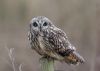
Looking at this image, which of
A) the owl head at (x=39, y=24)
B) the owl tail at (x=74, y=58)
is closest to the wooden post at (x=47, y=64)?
the owl tail at (x=74, y=58)

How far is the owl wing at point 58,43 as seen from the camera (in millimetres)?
6215

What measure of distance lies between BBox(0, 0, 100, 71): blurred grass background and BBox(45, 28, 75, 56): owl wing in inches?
113

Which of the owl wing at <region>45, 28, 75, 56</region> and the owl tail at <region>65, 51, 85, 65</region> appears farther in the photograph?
the owl wing at <region>45, 28, 75, 56</region>

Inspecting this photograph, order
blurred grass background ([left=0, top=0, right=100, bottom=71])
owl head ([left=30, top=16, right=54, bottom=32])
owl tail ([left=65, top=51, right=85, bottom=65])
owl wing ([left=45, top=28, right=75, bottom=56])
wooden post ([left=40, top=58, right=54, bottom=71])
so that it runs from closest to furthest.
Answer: wooden post ([left=40, top=58, right=54, bottom=71]) < owl tail ([left=65, top=51, right=85, bottom=65]) < owl wing ([left=45, top=28, right=75, bottom=56]) < owl head ([left=30, top=16, right=54, bottom=32]) < blurred grass background ([left=0, top=0, right=100, bottom=71])

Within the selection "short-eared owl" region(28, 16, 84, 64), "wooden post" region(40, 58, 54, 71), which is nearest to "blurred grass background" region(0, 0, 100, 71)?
"short-eared owl" region(28, 16, 84, 64)

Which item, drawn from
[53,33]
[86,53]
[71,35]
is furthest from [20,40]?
[53,33]

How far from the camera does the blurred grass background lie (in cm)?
999

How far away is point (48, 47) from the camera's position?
637 centimetres

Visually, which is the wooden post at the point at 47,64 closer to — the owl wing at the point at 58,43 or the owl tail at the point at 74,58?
the owl tail at the point at 74,58

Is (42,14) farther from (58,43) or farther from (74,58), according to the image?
(74,58)

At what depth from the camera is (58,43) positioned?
6375 millimetres

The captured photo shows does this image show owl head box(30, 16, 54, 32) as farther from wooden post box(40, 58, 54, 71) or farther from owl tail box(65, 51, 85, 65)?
wooden post box(40, 58, 54, 71)

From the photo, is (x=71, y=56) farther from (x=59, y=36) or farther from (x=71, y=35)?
(x=71, y=35)

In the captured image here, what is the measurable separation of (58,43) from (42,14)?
5.17 metres
